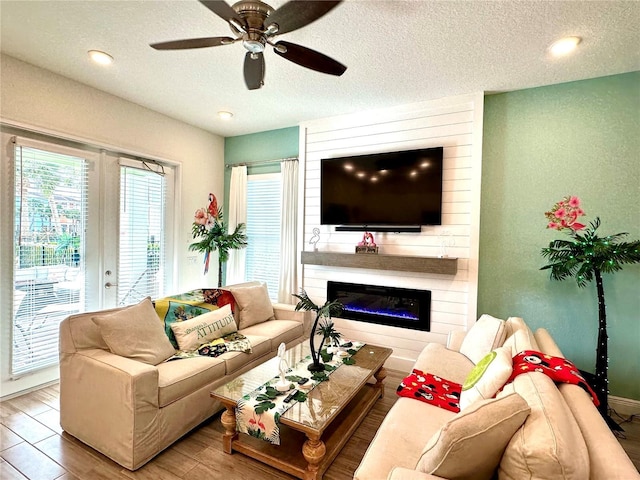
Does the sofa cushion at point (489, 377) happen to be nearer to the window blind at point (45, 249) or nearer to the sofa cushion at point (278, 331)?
the sofa cushion at point (278, 331)

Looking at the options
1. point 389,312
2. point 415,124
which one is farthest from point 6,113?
point 389,312

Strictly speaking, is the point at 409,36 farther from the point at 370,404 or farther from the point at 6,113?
the point at 6,113

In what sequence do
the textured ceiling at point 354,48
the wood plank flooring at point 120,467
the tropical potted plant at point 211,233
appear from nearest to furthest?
the wood plank flooring at point 120,467 → the textured ceiling at point 354,48 → the tropical potted plant at point 211,233

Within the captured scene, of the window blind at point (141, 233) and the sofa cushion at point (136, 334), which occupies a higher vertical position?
the window blind at point (141, 233)

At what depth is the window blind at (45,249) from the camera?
274cm

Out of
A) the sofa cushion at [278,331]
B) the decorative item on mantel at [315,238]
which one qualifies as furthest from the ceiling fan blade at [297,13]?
the sofa cushion at [278,331]

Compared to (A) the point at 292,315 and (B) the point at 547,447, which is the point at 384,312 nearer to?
(A) the point at 292,315

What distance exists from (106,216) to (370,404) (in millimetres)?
3237

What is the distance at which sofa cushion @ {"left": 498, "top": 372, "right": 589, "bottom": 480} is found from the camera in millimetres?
971

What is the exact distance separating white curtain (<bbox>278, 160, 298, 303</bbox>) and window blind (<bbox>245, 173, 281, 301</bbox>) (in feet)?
0.60

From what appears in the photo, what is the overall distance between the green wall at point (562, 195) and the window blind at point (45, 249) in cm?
409

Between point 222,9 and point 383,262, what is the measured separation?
8.58ft

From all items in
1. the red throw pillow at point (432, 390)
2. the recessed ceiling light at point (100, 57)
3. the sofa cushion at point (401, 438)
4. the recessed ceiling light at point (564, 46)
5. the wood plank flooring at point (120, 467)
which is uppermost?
the recessed ceiling light at point (564, 46)

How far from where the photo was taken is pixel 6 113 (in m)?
2.60
